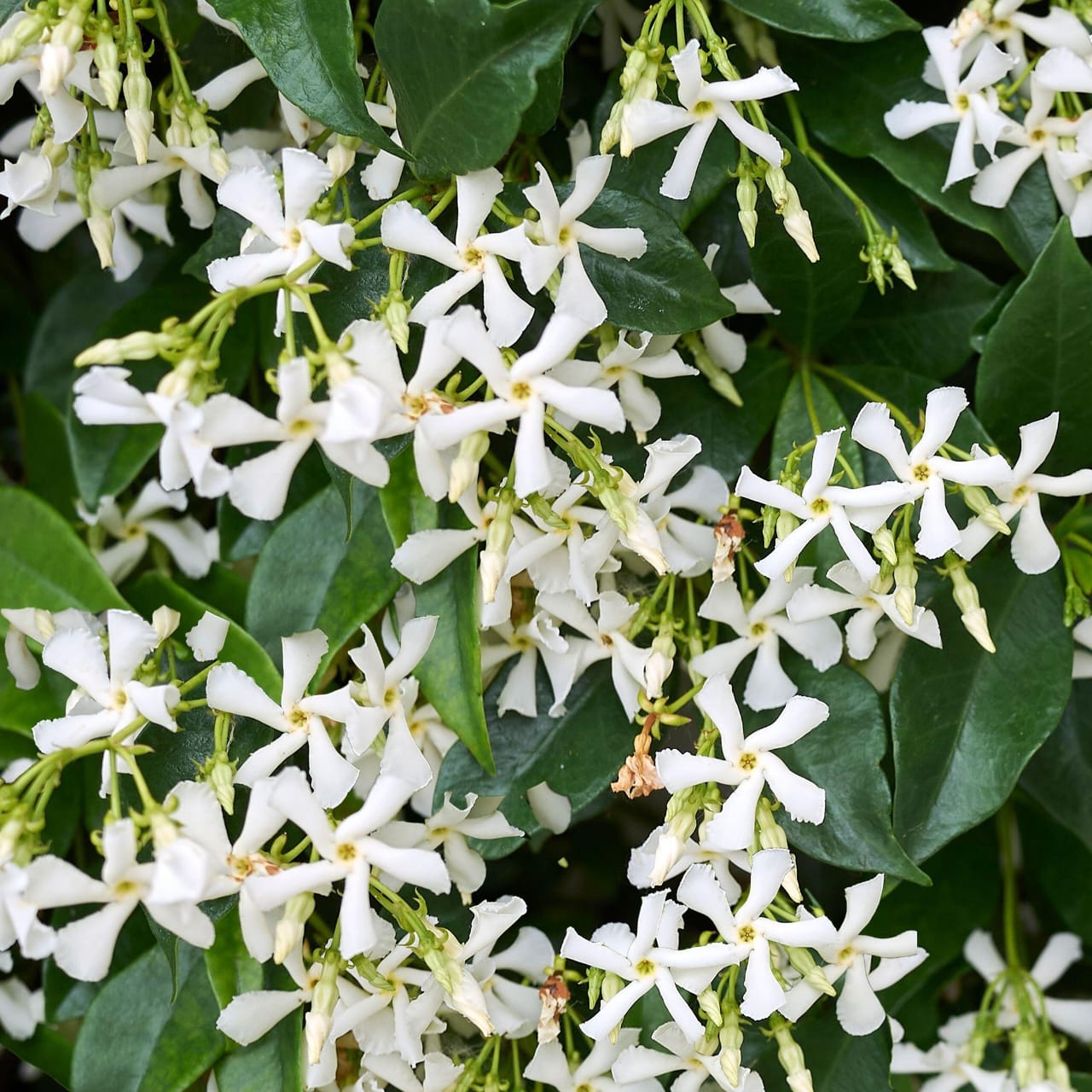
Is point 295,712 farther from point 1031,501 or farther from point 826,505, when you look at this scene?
point 1031,501

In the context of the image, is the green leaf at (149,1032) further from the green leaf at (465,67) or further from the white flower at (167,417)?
the green leaf at (465,67)

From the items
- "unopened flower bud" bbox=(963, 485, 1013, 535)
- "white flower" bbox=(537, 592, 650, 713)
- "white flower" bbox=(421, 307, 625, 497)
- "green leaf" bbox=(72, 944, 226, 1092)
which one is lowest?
"green leaf" bbox=(72, 944, 226, 1092)

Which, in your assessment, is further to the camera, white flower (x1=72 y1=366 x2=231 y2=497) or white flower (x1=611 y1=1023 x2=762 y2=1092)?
white flower (x1=611 y1=1023 x2=762 y2=1092)

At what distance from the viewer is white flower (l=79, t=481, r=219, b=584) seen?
0.82 m

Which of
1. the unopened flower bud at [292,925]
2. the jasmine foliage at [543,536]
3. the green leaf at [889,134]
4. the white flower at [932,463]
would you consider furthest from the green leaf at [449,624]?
the green leaf at [889,134]

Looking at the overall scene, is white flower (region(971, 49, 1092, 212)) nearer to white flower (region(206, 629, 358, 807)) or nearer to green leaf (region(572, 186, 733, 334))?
green leaf (region(572, 186, 733, 334))

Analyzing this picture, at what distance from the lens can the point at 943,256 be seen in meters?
0.72

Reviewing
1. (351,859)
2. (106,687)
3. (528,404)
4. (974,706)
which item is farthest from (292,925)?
(974,706)

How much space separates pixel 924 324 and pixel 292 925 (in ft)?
1.71

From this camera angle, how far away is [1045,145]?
2.29 ft

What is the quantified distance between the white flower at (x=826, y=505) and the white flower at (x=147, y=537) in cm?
39

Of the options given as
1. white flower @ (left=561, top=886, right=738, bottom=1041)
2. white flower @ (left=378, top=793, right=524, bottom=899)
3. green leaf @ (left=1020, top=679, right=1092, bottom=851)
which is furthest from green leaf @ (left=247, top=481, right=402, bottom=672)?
green leaf @ (left=1020, top=679, right=1092, bottom=851)

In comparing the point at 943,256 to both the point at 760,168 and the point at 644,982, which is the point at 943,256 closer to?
the point at 760,168

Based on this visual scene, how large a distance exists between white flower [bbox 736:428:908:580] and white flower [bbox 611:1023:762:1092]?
0.84 ft
